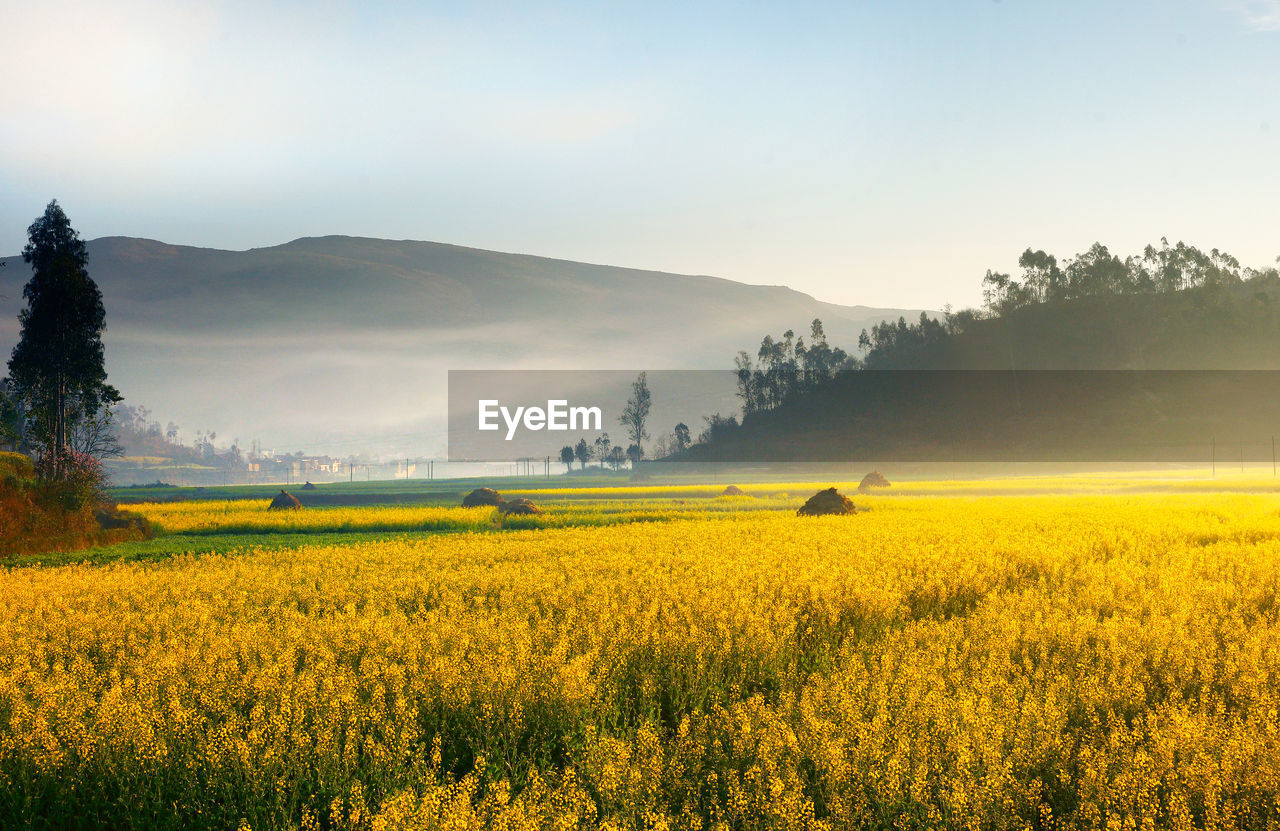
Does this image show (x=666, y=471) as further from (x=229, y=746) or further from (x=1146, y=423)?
(x=229, y=746)

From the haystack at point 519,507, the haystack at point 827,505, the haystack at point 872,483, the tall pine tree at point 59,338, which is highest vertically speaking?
the tall pine tree at point 59,338

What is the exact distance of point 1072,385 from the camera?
16275cm

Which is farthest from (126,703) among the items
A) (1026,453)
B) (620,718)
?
(1026,453)

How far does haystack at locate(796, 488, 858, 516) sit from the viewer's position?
44.4 metres

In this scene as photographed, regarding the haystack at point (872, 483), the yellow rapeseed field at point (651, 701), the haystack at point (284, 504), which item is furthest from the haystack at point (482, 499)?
the yellow rapeseed field at point (651, 701)

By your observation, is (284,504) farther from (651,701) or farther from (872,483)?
(872,483)

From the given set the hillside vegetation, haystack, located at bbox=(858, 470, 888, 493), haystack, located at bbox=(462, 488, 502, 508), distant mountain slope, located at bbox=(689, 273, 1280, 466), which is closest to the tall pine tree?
the hillside vegetation

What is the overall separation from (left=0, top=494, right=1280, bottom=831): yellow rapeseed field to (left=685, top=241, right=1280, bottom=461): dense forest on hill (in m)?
141

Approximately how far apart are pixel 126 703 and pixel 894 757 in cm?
869

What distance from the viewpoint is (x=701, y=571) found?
66.9ft

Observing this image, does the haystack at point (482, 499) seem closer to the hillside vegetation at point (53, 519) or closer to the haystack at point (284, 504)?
the haystack at point (284, 504)

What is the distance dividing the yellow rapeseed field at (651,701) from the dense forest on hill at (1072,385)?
14080cm

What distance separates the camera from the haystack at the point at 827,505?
44375 mm

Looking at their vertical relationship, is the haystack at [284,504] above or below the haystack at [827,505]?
below
